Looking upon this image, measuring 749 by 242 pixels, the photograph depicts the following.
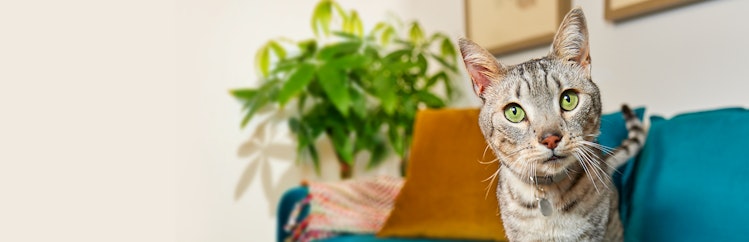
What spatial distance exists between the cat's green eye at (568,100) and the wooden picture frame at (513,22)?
0.77 m

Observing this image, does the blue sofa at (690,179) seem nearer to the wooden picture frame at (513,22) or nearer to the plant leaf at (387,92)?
the wooden picture frame at (513,22)

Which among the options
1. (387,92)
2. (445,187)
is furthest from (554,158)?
(387,92)

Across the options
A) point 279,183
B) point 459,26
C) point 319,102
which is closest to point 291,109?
point 319,102

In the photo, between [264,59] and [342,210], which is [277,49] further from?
[342,210]

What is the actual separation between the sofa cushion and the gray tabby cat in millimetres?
308

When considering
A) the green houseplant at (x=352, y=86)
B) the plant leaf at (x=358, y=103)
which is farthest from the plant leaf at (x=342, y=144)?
the plant leaf at (x=358, y=103)

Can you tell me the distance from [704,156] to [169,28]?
1542 mm

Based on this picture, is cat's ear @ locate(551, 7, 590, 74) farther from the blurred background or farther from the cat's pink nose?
the blurred background

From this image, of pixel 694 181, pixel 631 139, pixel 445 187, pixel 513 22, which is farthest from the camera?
pixel 513 22

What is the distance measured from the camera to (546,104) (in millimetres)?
556

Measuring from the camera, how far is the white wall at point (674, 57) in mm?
1030

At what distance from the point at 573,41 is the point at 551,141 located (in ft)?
0.38

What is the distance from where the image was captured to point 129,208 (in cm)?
138

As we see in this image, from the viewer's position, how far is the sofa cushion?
858 millimetres
